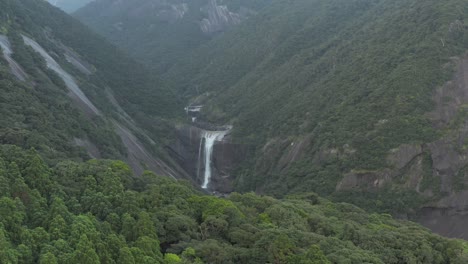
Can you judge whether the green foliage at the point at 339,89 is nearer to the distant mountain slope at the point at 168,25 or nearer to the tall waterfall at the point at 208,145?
the tall waterfall at the point at 208,145

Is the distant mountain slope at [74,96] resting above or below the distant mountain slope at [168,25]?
below

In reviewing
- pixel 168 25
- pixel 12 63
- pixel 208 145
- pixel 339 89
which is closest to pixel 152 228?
pixel 12 63

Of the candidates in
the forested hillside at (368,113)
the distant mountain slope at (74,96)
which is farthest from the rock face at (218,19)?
the forested hillside at (368,113)

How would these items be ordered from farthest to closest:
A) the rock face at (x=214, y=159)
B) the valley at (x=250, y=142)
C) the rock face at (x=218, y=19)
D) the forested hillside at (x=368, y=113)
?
the rock face at (x=218, y=19) → the rock face at (x=214, y=159) → the forested hillside at (x=368, y=113) → the valley at (x=250, y=142)

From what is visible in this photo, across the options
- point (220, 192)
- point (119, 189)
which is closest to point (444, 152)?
point (220, 192)

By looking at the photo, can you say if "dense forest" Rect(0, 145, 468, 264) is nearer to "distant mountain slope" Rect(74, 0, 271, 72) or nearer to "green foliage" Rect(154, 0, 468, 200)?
"green foliage" Rect(154, 0, 468, 200)

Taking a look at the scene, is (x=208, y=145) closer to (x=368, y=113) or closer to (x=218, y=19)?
(x=368, y=113)

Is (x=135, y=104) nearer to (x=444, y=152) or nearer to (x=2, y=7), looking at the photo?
(x=2, y=7)
